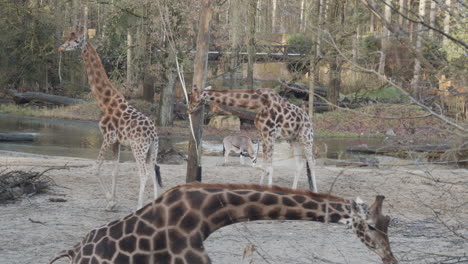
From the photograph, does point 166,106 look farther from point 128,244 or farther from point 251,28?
point 128,244

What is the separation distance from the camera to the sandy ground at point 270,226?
7273 mm

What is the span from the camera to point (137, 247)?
499 cm

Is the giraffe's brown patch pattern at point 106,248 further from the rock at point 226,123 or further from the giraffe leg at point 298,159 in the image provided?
the rock at point 226,123

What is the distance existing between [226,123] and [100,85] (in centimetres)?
1924

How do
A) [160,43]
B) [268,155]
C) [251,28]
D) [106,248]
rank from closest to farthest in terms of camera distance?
[106,248] → [268,155] → [160,43] → [251,28]

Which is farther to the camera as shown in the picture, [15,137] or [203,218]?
[15,137]

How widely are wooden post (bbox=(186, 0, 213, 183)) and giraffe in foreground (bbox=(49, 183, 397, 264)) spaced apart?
21.5 ft

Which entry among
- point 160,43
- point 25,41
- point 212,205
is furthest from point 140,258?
point 25,41

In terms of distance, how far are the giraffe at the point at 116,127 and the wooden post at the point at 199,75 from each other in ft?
2.26

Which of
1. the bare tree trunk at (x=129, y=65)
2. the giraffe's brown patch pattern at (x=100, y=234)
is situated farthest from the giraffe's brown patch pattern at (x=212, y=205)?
the bare tree trunk at (x=129, y=65)

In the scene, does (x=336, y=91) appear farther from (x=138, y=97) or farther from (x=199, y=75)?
(x=199, y=75)

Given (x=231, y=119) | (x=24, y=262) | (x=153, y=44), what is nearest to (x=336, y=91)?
(x=231, y=119)

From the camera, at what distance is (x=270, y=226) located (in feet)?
32.8

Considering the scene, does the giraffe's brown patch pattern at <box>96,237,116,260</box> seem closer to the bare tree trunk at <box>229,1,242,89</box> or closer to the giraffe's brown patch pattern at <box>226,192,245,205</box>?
the giraffe's brown patch pattern at <box>226,192,245,205</box>
